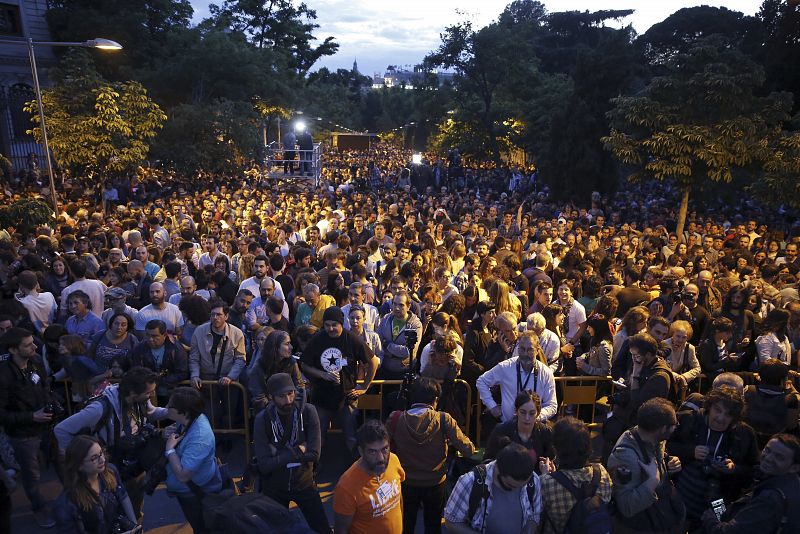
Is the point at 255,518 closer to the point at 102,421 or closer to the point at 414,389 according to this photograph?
the point at 414,389

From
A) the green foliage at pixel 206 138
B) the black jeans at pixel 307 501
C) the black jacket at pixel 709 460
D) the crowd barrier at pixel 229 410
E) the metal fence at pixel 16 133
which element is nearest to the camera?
the black jacket at pixel 709 460

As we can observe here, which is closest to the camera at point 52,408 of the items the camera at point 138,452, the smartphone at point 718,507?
the camera at point 138,452

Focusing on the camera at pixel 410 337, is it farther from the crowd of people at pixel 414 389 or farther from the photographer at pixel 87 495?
the photographer at pixel 87 495

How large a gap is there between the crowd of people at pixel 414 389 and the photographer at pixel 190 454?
15mm

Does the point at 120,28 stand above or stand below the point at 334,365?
above

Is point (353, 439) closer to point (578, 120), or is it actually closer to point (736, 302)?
point (736, 302)

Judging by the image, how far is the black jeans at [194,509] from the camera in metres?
3.84

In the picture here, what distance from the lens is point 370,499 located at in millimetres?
3369

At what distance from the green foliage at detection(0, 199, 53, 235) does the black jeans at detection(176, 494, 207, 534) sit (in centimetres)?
766

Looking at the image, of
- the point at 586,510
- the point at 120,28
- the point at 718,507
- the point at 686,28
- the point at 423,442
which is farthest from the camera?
the point at 686,28

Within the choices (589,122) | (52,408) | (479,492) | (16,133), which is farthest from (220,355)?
(16,133)

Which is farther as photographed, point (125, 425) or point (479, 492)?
point (125, 425)

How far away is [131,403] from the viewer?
13.4ft

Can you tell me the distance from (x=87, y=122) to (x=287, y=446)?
575 inches
